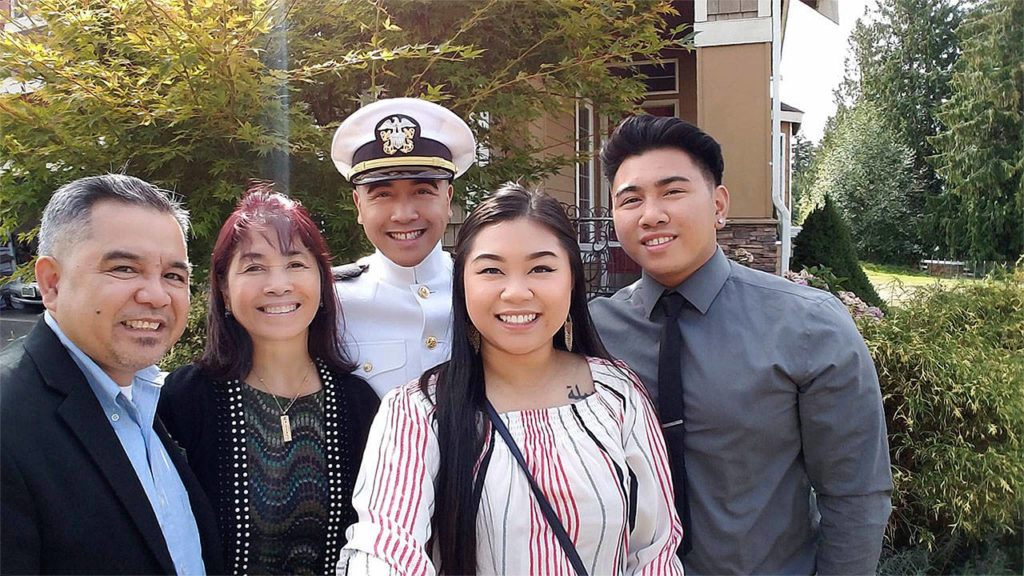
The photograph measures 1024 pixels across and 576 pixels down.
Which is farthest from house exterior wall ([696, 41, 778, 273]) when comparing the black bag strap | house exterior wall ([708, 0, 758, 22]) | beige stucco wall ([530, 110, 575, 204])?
the black bag strap

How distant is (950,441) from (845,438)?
88.6 inches

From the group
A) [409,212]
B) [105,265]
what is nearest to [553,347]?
[409,212]

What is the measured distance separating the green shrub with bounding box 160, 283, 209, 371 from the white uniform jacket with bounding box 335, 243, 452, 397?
6.68 ft

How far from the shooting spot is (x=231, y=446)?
1923 millimetres

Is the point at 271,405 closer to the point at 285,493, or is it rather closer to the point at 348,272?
the point at 285,493

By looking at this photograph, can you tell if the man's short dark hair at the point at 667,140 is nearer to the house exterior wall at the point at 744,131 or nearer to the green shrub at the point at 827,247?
the house exterior wall at the point at 744,131

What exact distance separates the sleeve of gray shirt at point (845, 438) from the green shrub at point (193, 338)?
3.38 m

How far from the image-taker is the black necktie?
1984mm

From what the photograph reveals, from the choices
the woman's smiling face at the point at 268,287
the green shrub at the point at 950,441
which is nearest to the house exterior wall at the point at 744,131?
→ the green shrub at the point at 950,441

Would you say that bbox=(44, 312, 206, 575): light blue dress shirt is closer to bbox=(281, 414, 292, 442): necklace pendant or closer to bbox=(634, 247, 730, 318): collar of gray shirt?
bbox=(281, 414, 292, 442): necklace pendant

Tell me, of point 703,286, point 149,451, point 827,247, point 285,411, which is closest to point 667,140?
point 703,286

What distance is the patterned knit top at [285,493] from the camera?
188 centimetres

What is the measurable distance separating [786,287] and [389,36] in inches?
132

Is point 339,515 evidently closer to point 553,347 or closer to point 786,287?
point 553,347
